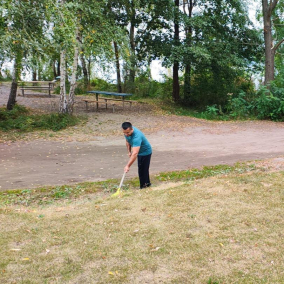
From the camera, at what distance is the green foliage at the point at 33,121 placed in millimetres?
13594

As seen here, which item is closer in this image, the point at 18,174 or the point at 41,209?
the point at 41,209

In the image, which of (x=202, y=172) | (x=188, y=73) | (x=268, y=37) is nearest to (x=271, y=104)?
(x=268, y=37)

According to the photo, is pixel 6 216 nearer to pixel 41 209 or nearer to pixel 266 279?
pixel 41 209

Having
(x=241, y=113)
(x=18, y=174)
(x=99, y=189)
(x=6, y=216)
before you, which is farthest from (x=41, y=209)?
(x=241, y=113)

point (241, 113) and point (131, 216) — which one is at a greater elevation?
point (241, 113)

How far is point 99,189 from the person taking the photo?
23.1 feet

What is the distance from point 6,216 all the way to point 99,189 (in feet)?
7.29

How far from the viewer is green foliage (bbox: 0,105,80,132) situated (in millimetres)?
13594

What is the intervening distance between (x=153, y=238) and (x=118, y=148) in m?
7.05

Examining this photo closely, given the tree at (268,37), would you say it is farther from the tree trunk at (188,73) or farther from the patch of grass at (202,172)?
the patch of grass at (202,172)

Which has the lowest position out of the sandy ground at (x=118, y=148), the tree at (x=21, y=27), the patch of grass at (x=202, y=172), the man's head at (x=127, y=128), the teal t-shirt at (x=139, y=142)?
the patch of grass at (x=202, y=172)

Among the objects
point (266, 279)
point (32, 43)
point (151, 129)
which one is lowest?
point (266, 279)

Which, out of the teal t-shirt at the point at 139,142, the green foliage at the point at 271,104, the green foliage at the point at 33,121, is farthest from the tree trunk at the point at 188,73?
the teal t-shirt at the point at 139,142

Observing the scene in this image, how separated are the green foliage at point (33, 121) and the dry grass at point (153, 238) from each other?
822 cm
